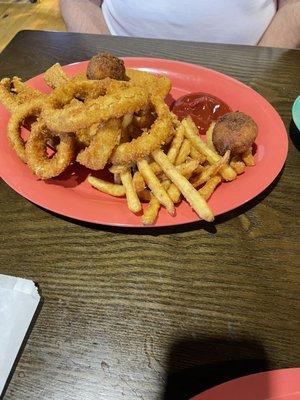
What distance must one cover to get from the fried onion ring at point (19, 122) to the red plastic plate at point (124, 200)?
1.2 inches

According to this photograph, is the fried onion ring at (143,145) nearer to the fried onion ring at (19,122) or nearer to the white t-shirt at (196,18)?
the fried onion ring at (19,122)

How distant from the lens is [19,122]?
1.01 meters

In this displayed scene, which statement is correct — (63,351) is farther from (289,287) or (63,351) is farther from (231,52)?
(231,52)

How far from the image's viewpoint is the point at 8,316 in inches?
29.0

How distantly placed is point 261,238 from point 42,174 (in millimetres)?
489

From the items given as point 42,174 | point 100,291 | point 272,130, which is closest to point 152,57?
point 272,130

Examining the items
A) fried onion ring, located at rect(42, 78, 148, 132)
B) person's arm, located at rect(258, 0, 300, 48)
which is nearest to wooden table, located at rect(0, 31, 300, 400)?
fried onion ring, located at rect(42, 78, 148, 132)

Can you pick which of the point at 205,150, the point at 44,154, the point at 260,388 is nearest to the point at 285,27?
the point at 205,150

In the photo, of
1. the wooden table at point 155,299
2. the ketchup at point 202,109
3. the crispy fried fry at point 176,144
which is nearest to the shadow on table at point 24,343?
the wooden table at point 155,299

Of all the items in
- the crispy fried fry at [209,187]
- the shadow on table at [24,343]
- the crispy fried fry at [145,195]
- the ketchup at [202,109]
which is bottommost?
the ketchup at [202,109]

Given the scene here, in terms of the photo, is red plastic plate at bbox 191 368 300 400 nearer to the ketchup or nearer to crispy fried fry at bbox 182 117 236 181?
crispy fried fry at bbox 182 117 236 181

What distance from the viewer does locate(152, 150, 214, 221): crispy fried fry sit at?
83 cm

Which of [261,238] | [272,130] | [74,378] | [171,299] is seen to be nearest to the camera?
[74,378]

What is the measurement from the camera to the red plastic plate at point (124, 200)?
0.87 m
